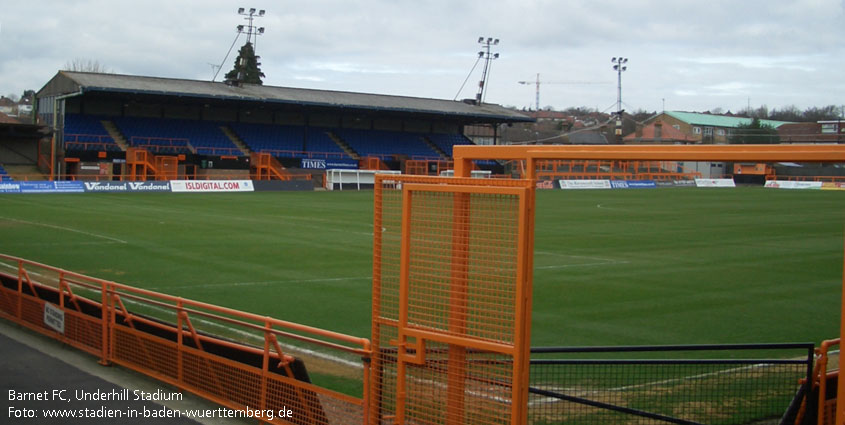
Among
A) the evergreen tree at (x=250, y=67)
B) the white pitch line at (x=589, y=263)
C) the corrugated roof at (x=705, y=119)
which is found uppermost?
the evergreen tree at (x=250, y=67)

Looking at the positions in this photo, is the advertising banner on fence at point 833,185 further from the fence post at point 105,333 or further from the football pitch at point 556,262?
the fence post at point 105,333

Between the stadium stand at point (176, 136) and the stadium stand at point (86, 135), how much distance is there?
5.87 ft

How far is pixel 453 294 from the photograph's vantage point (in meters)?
6.37

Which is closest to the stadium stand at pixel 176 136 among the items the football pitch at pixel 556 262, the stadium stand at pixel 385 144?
the stadium stand at pixel 385 144

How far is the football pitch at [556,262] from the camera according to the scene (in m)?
15.2

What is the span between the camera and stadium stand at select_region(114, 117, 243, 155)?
6150 cm

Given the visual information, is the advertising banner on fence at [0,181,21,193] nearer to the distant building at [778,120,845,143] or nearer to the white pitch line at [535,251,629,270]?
the white pitch line at [535,251,629,270]

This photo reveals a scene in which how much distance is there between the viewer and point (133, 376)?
10.5 metres

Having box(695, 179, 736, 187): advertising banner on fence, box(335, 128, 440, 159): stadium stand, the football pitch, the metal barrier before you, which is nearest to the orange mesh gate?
the metal barrier

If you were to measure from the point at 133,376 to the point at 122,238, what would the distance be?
17.4 metres

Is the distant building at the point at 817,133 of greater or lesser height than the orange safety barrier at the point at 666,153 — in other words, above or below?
above

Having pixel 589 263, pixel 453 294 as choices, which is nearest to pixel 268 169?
pixel 589 263

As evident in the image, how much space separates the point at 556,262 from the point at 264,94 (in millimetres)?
49331

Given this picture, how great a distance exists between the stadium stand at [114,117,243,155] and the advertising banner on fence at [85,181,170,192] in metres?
8.49
